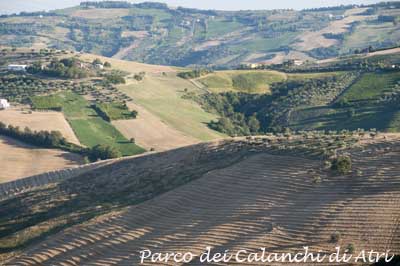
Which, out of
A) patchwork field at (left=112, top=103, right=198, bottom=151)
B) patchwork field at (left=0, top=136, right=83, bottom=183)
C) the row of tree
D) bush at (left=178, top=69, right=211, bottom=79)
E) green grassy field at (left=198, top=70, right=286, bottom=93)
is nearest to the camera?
patchwork field at (left=0, top=136, right=83, bottom=183)

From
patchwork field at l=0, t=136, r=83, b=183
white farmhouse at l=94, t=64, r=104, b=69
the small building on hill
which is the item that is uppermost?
the small building on hill

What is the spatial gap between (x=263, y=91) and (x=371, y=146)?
92.3m

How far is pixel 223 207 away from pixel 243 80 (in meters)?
108

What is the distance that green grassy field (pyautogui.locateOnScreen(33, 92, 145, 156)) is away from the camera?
10236 cm

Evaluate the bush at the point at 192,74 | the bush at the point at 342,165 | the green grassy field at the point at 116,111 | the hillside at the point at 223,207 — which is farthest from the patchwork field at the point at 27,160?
the bush at the point at 192,74

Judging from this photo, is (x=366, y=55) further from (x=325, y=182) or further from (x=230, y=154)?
(x=325, y=182)

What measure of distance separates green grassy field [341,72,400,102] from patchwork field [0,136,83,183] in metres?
51.5

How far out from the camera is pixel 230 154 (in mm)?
60969

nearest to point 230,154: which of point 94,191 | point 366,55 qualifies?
point 94,191

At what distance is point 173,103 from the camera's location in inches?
5231

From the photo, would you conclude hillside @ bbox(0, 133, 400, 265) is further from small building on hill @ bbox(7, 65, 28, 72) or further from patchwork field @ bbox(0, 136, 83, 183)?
small building on hill @ bbox(7, 65, 28, 72)

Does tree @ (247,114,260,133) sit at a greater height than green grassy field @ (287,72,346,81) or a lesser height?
lesser

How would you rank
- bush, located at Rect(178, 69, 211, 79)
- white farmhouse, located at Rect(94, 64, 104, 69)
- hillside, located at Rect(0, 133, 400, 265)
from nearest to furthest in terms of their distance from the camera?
1. hillside, located at Rect(0, 133, 400, 265)
2. white farmhouse, located at Rect(94, 64, 104, 69)
3. bush, located at Rect(178, 69, 211, 79)

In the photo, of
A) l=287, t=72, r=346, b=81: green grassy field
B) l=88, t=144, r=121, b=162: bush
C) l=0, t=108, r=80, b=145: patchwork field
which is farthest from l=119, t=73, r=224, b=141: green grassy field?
l=287, t=72, r=346, b=81: green grassy field
